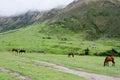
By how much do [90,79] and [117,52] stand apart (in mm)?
94632

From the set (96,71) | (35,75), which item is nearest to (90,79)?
(35,75)

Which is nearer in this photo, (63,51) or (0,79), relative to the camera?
(0,79)

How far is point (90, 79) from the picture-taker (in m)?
44.8

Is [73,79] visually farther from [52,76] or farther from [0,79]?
[0,79]

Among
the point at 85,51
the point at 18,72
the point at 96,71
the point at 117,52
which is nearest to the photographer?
the point at 18,72

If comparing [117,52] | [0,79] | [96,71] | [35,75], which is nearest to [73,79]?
[35,75]

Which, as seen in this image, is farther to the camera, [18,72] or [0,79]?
[18,72]

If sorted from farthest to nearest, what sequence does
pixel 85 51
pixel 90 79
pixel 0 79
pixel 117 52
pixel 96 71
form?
pixel 85 51 < pixel 117 52 < pixel 96 71 < pixel 90 79 < pixel 0 79

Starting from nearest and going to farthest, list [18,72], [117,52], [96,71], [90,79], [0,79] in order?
[0,79] < [90,79] < [18,72] < [96,71] < [117,52]

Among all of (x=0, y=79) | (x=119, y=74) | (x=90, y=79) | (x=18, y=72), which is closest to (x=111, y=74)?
Answer: (x=119, y=74)

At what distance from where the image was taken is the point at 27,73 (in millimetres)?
47000

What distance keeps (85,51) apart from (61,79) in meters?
106

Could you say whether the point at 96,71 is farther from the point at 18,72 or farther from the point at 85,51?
the point at 85,51

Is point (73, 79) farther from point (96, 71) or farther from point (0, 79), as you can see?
point (96, 71)
